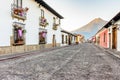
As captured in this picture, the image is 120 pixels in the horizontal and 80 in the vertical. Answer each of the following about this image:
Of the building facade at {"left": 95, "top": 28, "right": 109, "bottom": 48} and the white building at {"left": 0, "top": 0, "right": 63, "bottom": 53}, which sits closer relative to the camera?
the white building at {"left": 0, "top": 0, "right": 63, "bottom": 53}

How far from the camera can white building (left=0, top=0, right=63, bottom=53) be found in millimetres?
16344

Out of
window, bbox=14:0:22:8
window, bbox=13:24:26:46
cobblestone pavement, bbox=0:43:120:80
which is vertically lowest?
cobblestone pavement, bbox=0:43:120:80

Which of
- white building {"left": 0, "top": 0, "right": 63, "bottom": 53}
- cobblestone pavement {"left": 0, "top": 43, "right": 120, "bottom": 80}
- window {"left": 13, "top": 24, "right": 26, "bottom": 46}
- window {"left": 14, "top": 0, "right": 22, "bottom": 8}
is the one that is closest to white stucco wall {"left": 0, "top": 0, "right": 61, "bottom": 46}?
white building {"left": 0, "top": 0, "right": 63, "bottom": 53}

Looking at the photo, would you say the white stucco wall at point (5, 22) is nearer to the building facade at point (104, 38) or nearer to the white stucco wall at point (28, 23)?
the white stucco wall at point (28, 23)

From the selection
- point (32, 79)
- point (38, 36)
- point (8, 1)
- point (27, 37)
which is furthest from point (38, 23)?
point (32, 79)

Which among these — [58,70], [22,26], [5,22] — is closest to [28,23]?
[22,26]

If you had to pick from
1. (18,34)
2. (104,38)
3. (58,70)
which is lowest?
(58,70)

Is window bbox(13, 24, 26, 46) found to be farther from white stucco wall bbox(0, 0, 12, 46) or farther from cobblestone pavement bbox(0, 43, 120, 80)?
cobblestone pavement bbox(0, 43, 120, 80)

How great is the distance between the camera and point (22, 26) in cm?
1964

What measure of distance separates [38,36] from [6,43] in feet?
29.5

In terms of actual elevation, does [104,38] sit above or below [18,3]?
below

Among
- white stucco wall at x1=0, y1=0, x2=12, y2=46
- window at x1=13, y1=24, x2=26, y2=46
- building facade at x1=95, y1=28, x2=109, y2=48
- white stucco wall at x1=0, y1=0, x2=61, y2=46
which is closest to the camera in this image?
white stucco wall at x1=0, y1=0, x2=12, y2=46

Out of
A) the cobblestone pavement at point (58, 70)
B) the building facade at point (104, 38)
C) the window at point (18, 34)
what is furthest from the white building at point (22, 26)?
the building facade at point (104, 38)

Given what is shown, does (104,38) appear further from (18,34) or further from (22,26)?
(18,34)
